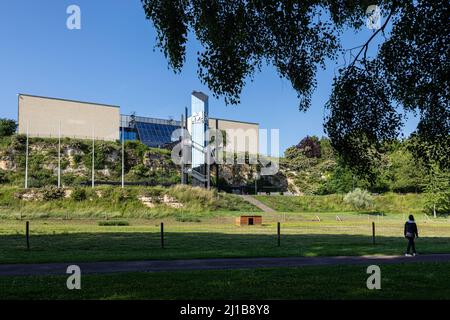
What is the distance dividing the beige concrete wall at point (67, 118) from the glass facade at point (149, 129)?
571 centimetres

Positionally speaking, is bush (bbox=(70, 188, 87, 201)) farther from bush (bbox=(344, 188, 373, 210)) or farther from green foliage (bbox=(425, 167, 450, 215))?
green foliage (bbox=(425, 167, 450, 215))

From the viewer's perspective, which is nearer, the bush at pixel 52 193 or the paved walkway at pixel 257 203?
the bush at pixel 52 193

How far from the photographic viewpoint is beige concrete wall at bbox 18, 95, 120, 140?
276 ft

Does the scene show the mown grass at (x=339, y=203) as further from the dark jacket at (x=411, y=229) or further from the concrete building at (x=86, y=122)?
the dark jacket at (x=411, y=229)

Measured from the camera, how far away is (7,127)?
275 feet

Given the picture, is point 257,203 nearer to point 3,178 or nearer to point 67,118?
point 3,178

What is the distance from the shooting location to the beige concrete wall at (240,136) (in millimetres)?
113544

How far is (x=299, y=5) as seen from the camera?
9852mm

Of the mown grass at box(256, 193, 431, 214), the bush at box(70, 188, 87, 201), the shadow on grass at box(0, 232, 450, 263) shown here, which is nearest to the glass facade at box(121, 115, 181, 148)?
the mown grass at box(256, 193, 431, 214)

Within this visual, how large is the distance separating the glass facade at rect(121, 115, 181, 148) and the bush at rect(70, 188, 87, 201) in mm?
37724

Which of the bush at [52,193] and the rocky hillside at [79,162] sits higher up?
the rocky hillside at [79,162]

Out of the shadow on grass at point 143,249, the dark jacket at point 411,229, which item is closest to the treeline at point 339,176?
the shadow on grass at point 143,249

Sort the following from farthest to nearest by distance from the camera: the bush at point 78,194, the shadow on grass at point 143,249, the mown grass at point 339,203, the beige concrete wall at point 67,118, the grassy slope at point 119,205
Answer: the beige concrete wall at point 67,118, the mown grass at point 339,203, the bush at point 78,194, the grassy slope at point 119,205, the shadow on grass at point 143,249
